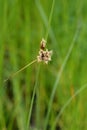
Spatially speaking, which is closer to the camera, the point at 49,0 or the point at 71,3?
the point at 49,0

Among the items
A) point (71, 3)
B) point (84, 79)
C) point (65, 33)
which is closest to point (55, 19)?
point (65, 33)

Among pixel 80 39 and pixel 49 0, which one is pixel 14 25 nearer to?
pixel 49 0

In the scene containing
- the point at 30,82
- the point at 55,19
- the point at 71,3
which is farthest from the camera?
the point at 71,3

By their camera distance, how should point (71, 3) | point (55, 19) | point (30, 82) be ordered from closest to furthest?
point (30, 82)
point (55, 19)
point (71, 3)

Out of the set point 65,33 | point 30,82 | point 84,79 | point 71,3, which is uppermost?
point 71,3

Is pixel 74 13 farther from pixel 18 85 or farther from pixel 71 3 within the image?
pixel 18 85

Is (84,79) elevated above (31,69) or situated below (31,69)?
below
